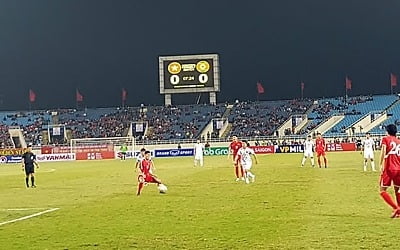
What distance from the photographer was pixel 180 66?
92.3 m

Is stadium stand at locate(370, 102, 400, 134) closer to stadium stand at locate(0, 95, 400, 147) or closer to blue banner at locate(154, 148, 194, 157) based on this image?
stadium stand at locate(0, 95, 400, 147)

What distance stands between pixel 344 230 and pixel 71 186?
21.2 metres

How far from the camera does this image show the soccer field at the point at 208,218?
13414 millimetres

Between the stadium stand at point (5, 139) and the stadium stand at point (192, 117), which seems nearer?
the stadium stand at point (5, 139)

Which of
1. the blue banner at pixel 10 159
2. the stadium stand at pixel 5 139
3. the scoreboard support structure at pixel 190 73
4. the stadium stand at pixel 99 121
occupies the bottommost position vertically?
the blue banner at pixel 10 159

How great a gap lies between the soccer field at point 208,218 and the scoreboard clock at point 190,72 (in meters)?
63.1

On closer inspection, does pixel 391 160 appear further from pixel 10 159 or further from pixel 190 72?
pixel 190 72

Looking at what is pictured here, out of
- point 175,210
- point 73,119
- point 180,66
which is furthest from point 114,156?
point 175,210

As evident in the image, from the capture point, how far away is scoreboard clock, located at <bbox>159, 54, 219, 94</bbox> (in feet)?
300

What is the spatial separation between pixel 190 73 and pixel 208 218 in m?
75.5

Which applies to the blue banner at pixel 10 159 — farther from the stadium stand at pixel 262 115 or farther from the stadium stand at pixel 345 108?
the stadium stand at pixel 345 108

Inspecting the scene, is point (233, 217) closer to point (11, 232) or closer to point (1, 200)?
point (11, 232)

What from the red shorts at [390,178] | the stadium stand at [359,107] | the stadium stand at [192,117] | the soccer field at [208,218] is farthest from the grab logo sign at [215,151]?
the red shorts at [390,178]

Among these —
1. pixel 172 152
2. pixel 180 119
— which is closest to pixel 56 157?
pixel 172 152
